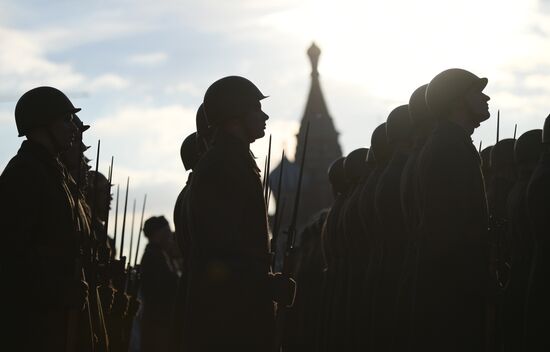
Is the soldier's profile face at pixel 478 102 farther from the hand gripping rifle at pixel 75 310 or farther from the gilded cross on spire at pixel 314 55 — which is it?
the gilded cross on spire at pixel 314 55

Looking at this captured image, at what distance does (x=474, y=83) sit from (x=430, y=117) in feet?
2.99

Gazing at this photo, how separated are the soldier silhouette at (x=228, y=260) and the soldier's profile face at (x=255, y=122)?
28 centimetres

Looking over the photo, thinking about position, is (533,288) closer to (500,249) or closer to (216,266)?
(500,249)

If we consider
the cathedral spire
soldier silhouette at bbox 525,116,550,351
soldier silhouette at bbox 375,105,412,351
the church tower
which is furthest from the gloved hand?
the cathedral spire

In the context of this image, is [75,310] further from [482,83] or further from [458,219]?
[482,83]

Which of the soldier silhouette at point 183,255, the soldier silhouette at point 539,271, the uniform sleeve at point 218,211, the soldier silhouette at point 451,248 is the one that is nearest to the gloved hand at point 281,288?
the uniform sleeve at point 218,211

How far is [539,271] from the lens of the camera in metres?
11.8

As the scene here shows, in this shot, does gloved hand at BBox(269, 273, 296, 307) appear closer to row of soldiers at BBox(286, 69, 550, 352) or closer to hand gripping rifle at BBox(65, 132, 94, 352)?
row of soldiers at BBox(286, 69, 550, 352)

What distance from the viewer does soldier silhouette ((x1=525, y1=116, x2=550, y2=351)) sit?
1178cm

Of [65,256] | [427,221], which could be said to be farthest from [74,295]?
[427,221]

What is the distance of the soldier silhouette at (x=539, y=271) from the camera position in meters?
11.8

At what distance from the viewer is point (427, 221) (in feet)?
36.8

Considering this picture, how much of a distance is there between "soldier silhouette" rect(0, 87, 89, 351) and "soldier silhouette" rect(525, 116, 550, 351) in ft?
13.4

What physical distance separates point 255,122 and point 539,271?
9.78 ft
